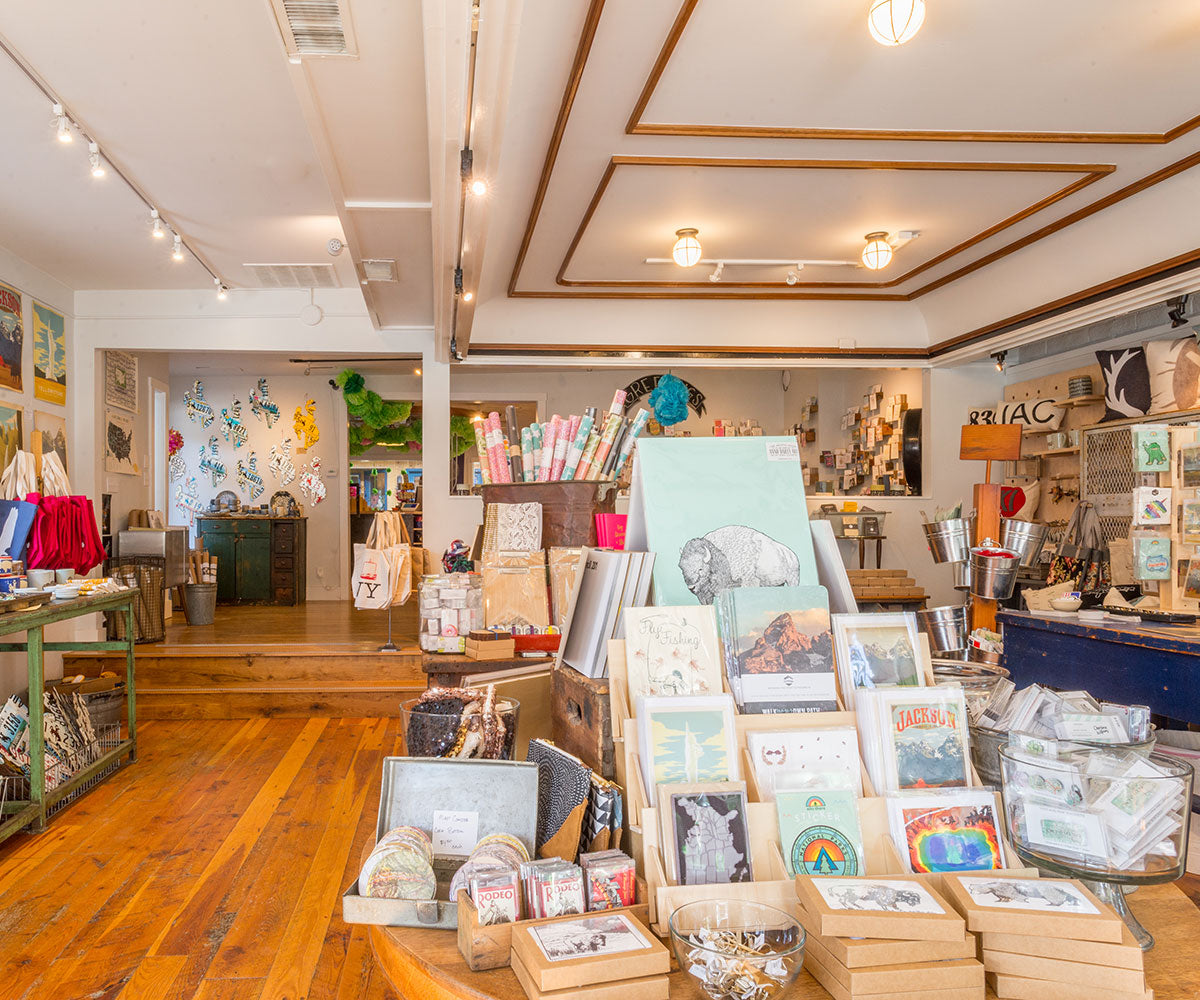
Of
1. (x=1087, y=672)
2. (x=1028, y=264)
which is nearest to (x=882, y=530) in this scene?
(x=1028, y=264)

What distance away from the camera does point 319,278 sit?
22.3 feet

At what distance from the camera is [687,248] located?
19.3ft

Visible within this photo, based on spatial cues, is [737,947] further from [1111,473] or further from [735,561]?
[1111,473]

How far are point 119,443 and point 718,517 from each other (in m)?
7.09

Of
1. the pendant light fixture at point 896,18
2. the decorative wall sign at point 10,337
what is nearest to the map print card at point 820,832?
the pendant light fixture at point 896,18

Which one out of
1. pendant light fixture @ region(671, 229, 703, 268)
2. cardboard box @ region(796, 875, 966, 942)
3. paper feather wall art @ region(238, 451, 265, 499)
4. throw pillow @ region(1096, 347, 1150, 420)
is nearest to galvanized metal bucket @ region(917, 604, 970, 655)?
cardboard box @ region(796, 875, 966, 942)

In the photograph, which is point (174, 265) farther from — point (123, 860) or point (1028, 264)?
point (1028, 264)

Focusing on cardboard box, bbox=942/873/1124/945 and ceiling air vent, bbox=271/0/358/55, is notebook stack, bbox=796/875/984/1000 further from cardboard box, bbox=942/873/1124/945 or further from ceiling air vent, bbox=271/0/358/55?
ceiling air vent, bbox=271/0/358/55

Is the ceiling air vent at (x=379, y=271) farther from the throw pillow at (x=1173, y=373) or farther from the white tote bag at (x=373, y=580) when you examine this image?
the throw pillow at (x=1173, y=373)

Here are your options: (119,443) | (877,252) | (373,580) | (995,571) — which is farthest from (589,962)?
(119,443)

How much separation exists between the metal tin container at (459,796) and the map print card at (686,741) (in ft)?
0.76

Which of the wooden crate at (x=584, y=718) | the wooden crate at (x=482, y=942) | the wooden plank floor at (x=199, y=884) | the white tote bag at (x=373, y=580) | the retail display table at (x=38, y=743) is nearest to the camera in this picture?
the wooden crate at (x=482, y=942)

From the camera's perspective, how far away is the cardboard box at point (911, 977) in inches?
41.8

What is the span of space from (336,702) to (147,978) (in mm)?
3566
